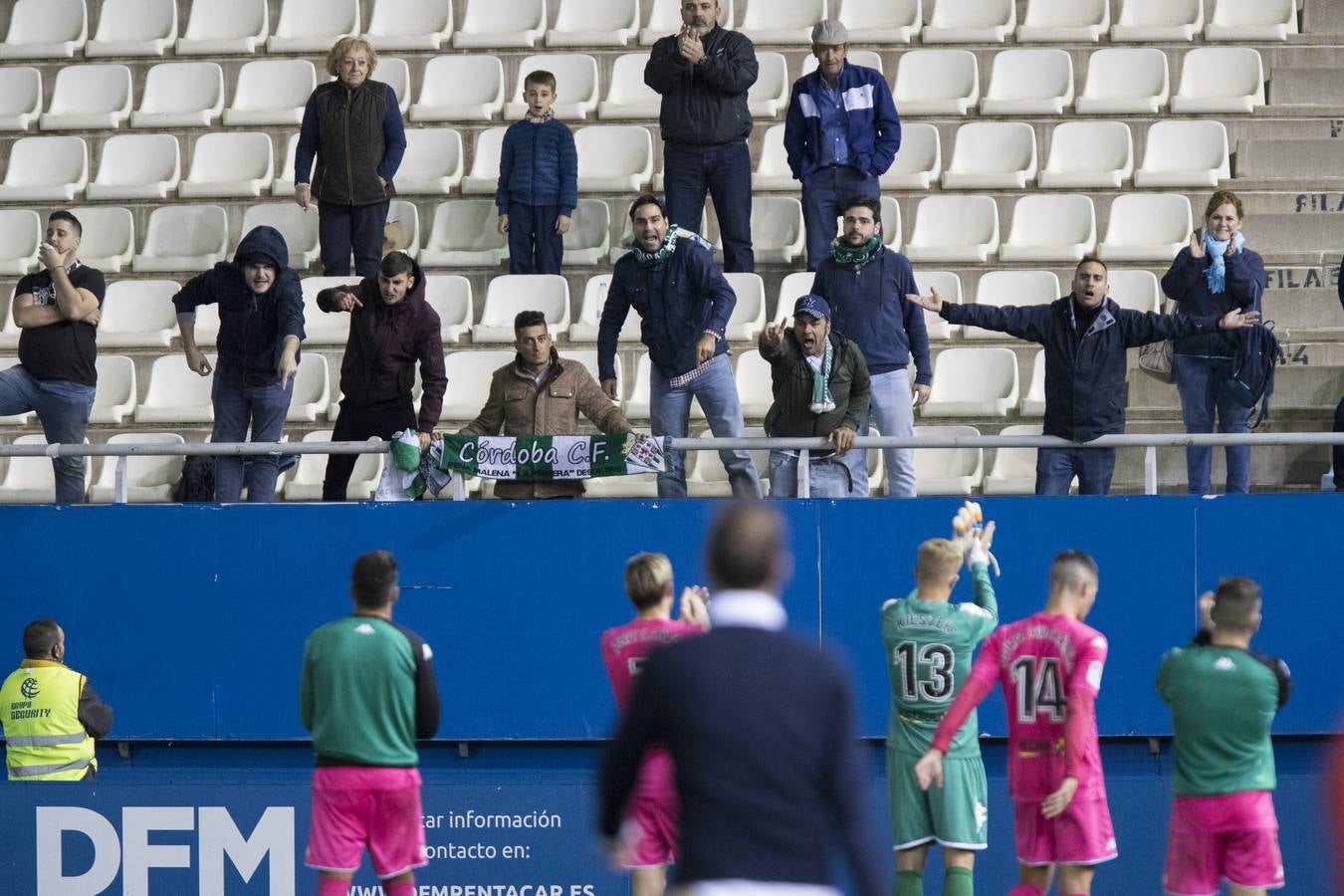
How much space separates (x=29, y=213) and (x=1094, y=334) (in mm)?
7954

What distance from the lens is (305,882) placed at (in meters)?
9.05

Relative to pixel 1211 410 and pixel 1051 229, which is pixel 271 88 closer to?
pixel 1051 229

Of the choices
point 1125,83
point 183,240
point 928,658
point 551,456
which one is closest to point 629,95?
point 183,240

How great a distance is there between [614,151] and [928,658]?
23.2 ft

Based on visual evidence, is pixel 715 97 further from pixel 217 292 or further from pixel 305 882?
pixel 305 882

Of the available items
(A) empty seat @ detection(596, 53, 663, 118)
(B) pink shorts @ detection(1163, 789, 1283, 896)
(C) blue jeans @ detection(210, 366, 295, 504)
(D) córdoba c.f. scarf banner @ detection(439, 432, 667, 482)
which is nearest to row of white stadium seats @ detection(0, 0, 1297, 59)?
(A) empty seat @ detection(596, 53, 663, 118)

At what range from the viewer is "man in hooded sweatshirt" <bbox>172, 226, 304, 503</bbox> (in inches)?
406

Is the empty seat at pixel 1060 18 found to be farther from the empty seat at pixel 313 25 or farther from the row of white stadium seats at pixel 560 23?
the empty seat at pixel 313 25

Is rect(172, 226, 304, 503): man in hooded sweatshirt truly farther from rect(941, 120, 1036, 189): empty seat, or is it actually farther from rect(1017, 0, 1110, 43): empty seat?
rect(1017, 0, 1110, 43): empty seat

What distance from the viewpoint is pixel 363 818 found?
7.35m

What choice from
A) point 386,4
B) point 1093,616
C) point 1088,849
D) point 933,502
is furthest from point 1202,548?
point 386,4

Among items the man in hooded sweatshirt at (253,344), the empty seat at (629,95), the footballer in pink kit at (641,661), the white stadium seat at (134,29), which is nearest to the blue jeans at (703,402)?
the man in hooded sweatshirt at (253,344)

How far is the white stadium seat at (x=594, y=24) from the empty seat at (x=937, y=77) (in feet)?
7.20

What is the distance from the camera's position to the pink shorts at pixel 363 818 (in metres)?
7.29
